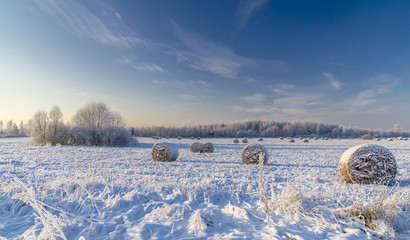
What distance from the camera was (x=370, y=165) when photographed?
6992 mm

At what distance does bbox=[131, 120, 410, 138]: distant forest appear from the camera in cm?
8306

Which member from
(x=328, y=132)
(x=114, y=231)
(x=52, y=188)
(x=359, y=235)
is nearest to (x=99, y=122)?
(x=52, y=188)

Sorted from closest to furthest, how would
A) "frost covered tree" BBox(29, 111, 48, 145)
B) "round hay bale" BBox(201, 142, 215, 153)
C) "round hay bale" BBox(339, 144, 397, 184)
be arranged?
"round hay bale" BBox(339, 144, 397, 184)
"round hay bale" BBox(201, 142, 215, 153)
"frost covered tree" BBox(29, 111, 48, 145)

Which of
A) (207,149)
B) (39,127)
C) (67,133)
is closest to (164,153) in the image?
(207,149)

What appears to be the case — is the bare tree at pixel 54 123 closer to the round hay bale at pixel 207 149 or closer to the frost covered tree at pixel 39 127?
the frost covered tree at pixel 39 127

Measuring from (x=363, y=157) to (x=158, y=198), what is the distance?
7.26 meters

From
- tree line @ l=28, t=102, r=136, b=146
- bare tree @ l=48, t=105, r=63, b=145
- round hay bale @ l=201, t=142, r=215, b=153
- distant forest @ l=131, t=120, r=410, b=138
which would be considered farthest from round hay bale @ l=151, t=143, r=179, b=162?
distant forest @ l=131, t=120, r=410, b=138

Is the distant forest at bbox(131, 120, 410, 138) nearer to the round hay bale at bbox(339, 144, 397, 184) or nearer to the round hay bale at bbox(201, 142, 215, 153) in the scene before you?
the round hay bale at bbox(201, 142, 215, 153)

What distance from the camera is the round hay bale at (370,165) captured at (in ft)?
22.6

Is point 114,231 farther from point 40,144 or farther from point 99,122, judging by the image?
point 99,122

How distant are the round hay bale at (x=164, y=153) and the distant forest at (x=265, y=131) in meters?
66.0

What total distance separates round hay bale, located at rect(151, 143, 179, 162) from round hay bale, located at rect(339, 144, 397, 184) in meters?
9.10

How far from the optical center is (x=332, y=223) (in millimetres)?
3613

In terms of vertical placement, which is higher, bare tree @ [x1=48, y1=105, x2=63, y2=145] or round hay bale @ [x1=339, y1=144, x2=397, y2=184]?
bare tree @ [x1=48, y1=105, x2=63, y2=145]
